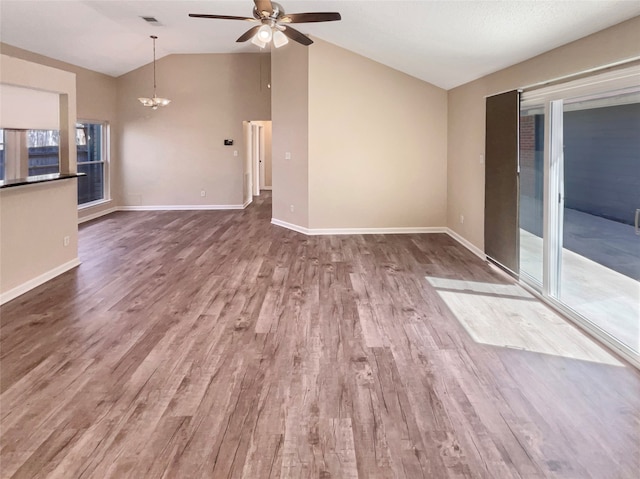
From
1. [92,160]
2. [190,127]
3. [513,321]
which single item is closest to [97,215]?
[92,160]

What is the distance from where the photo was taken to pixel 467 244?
23.5ft

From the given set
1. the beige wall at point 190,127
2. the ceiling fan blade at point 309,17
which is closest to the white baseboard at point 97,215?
the beige wall at point 190,127

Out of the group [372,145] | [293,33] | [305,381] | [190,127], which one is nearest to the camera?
[305,381]

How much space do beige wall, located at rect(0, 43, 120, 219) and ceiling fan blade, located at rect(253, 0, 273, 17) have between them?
5.42 meters

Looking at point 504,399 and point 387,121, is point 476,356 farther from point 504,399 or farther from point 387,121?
point 387,121

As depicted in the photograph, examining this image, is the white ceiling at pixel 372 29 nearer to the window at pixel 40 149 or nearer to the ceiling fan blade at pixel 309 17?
the ceiling fan blade at pixel 309 17

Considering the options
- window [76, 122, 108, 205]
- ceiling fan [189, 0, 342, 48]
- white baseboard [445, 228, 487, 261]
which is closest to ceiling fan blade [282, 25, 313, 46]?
ceiling fan [189, 0, 342, 48]

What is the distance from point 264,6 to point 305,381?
2.96m

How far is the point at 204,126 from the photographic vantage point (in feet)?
36.0

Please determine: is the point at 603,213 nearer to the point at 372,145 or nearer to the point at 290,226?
the point at 372,145

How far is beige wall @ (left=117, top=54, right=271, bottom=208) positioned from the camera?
1075 centimetres

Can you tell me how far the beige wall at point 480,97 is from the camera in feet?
11.3

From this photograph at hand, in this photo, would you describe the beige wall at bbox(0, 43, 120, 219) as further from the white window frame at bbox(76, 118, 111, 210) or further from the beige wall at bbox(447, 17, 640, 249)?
the beige wall at bbox(447, 17, 640, 249)

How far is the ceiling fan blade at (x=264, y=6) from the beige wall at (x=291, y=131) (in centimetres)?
372
